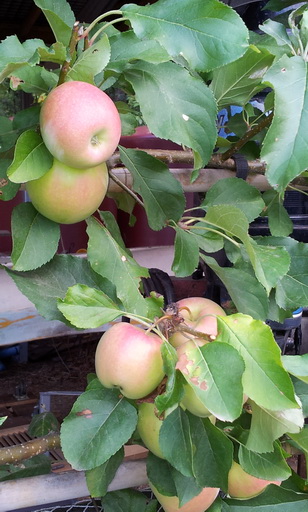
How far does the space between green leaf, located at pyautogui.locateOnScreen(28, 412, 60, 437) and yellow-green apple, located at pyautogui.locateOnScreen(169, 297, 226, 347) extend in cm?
44

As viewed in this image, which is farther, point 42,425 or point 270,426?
point 42,425

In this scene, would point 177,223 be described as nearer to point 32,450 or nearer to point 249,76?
point 249,76

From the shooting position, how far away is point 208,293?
0.99 m

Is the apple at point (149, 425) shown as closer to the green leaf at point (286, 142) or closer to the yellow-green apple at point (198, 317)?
the yellow-green apple at point (198, 317)

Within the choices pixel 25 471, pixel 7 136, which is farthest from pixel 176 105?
pixel 25 471

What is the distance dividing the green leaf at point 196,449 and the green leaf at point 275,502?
0.13 m

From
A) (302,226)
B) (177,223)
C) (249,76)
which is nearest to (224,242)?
(177,223)

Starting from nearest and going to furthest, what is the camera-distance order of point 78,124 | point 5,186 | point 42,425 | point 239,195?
point 78,124 < point 5,186 < point 239,195 < point 42,425

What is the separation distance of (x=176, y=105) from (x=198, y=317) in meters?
0.23

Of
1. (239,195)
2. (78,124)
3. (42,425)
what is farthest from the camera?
(42,425)

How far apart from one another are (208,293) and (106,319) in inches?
17.7

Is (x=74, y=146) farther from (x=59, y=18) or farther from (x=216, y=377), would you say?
(x=216, y=377)

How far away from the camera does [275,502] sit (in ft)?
2.19

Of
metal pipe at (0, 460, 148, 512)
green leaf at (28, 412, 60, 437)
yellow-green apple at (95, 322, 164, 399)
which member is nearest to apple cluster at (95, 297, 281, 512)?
yellow-green apple at (95, 322, 164, 399)
